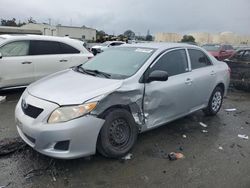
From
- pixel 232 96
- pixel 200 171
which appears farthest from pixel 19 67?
pixel 232 96

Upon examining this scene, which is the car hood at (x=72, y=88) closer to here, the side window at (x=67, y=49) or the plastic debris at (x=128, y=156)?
the plastic debris at (x=128, y=156)

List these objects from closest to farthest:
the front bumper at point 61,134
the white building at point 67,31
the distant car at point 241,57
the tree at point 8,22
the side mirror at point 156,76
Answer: the front bumper at point 61,134 < the side mirror at point 156,76 < the distant car at point 241,57 < the white building at point 67,31 < the tree at point 8,22

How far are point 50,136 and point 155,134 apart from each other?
7.29 feet

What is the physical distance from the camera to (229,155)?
14.1 ft

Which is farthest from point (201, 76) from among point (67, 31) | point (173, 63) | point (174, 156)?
point (67, 31)

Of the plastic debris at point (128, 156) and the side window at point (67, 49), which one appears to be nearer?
the plastic debris at point (128, 156)

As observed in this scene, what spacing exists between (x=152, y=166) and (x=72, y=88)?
60.7 inches

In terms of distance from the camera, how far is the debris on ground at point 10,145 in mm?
4040

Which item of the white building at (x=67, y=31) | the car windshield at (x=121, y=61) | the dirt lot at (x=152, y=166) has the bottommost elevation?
the dirt lot at (x=152, y=166)

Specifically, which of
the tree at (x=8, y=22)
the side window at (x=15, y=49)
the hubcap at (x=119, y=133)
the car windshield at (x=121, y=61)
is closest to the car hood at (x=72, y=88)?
the car windshield at (x=121, y=61)

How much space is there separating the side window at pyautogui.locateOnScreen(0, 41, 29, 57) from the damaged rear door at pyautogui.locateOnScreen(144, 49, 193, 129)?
171 inches

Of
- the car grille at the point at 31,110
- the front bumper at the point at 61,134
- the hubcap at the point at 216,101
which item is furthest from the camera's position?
the hubcap at the point at 216,101

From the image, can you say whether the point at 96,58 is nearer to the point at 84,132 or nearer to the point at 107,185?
the point at 84,132

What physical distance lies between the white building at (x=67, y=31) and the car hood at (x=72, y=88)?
49.6m
